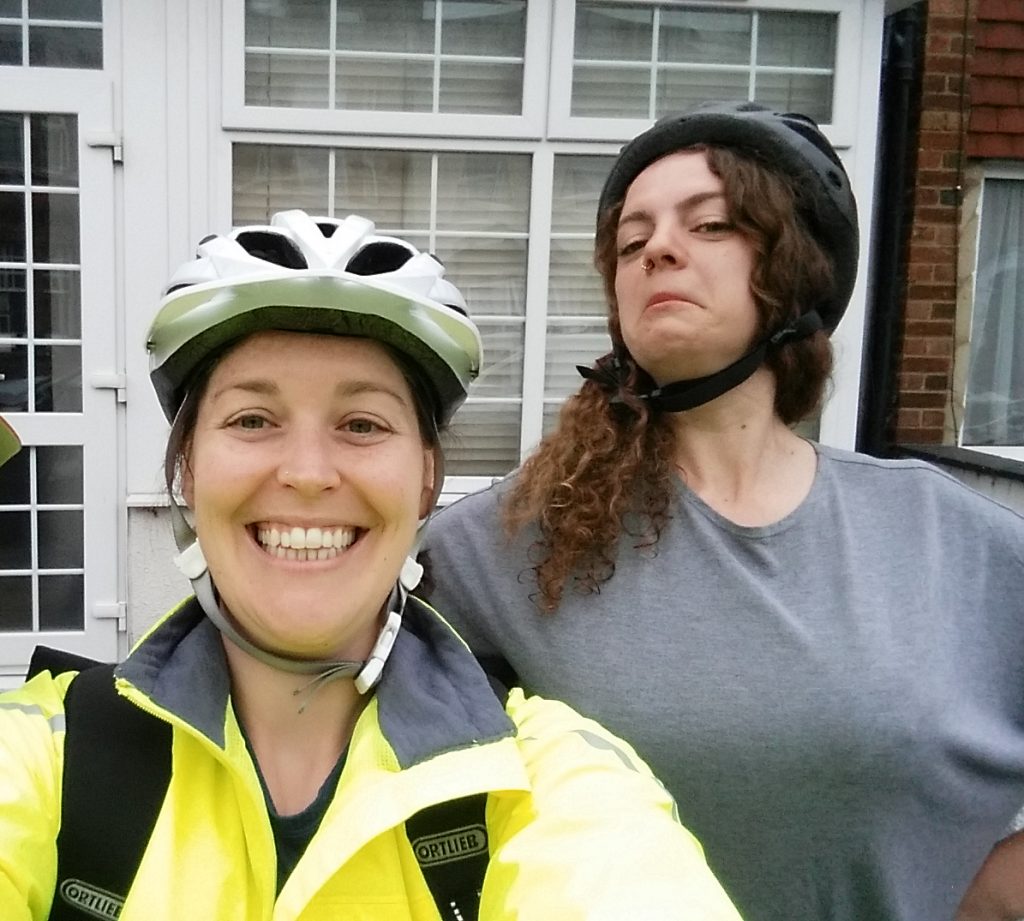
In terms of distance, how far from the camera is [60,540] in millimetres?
4348

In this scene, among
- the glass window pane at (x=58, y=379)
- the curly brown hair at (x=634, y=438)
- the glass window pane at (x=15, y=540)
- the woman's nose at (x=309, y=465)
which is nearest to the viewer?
the woman's nose at (x=309, y=465)

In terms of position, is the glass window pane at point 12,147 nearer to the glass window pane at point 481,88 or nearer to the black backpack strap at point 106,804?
the glass window pane at point 481,88

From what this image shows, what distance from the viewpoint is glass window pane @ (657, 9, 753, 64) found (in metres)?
4.27

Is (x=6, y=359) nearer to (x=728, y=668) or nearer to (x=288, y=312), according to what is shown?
(x=288, y=312)

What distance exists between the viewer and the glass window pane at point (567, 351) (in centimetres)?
451

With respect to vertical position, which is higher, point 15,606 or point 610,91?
point 610,91

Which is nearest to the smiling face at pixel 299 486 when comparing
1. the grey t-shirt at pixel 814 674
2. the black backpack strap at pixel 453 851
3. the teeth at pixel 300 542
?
the teeth at pixel 300 542

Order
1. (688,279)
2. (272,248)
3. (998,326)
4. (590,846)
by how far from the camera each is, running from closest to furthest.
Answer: (590,846) → (272,248) → (688,279) → (998,326)

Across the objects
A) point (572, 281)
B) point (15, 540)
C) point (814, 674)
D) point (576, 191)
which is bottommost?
point (15, 540)

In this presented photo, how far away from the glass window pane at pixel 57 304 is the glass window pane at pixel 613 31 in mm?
2450

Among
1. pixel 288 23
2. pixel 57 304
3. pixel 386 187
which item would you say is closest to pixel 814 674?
pixel 386 187

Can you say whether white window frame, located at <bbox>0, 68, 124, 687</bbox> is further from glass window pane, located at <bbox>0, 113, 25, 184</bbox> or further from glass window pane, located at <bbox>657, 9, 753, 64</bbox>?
glass window pane, located at <bbox>657, 9, 753, 64</bbox>

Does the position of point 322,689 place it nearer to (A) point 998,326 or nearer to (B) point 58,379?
(B) point 58,379

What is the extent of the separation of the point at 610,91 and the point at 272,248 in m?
3.31
